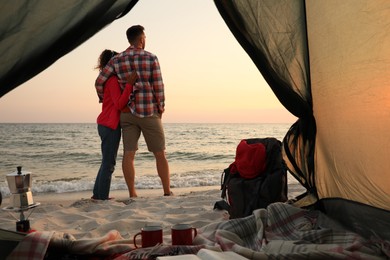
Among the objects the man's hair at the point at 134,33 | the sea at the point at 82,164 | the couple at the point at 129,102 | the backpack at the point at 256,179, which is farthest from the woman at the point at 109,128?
the sea at the point at 82,164

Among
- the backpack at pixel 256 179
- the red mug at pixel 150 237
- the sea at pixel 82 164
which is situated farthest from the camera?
the sea at pixel 82 164

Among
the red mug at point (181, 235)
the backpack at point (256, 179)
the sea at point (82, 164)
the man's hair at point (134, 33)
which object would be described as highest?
the man's hair at point (134, 33)

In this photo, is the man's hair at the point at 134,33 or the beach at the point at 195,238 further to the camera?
the man's hair at the point at 134,33

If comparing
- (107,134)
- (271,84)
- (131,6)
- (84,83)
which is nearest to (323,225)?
(271,84)

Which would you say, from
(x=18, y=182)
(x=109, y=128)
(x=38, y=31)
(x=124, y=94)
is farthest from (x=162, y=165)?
(x=38, y=31)

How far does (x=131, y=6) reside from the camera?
2.65 metres

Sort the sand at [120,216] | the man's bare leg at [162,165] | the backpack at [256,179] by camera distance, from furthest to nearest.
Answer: the man's bare leg at [162,165] → the sand at [120,216] → the backpack at [256,179]

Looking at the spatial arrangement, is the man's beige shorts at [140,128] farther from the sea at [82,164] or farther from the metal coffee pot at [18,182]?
the sea at [82,164]

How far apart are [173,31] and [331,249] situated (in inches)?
258

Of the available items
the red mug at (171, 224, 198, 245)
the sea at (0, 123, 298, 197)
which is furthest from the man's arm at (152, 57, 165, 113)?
the sea at (0, 123, 298, 197)

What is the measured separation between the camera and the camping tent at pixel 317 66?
2.33 m

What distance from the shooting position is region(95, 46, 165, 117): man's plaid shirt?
14.8 ft

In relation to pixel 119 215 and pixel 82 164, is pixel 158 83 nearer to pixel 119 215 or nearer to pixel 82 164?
pixel 119 215

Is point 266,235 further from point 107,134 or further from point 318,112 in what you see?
point 107,134
